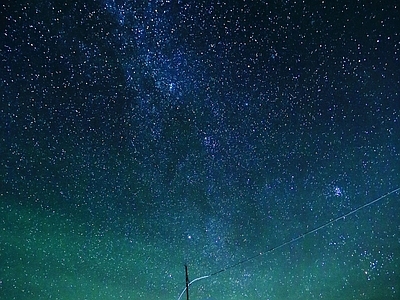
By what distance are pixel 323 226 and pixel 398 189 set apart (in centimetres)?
145

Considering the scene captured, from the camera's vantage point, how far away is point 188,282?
8.47 meters

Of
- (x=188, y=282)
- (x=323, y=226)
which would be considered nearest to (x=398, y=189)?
(x=323, y=226)

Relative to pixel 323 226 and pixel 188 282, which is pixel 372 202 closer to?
pixel 323 226

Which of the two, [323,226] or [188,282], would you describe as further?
[188,282]

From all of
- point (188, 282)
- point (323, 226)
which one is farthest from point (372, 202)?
point (188, 282)

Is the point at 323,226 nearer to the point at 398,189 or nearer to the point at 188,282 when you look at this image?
the point at 398,189

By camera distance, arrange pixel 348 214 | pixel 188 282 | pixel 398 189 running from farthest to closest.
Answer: pixel 188 282 → pixel 348 214 → pixel 398 189

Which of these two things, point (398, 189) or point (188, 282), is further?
point (188, 282)

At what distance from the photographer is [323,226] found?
7297 millimetres

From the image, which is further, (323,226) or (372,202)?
(323,226)

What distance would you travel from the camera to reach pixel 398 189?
6.36 m

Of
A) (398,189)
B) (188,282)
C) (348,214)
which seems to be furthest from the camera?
(188,282)

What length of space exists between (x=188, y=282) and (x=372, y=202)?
3870 millimetres

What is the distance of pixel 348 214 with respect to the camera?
23.0ft
